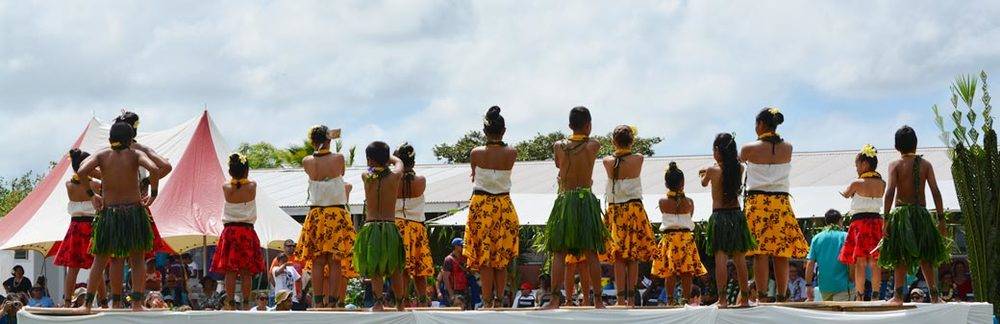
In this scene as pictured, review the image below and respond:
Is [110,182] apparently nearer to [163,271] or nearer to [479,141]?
[163,271]

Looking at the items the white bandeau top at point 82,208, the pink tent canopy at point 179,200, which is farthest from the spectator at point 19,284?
the white bandeau top at point 82,208

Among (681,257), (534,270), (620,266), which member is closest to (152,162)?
(620,266)

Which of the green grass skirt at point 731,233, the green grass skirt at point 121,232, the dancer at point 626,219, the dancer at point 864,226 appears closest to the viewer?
the green grass skirt at point 731,233

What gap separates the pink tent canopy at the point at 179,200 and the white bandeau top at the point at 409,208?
18.5 feet

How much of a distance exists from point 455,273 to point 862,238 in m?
5.86

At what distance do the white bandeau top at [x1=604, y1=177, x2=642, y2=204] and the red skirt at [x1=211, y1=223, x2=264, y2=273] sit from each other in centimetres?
363

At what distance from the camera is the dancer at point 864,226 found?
1230 cm

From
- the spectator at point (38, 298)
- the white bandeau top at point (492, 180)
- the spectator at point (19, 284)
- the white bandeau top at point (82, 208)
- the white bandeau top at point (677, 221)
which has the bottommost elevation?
the spectator at point (38, 298)

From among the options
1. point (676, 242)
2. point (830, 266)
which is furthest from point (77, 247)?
point (830, 266)

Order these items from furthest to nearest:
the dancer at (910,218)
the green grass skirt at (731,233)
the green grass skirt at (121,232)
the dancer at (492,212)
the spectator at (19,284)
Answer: the spectator at (19,284) < the green grass skirt at (121,232) < the dancer at (492,212) < the green grass skirt at (731,233) < the dancer at (910,218)

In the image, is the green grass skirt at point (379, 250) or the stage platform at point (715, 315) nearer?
the stage platform at point (715, 315)

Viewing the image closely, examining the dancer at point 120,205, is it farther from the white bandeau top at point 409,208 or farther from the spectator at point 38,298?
the spectator at point 38,298

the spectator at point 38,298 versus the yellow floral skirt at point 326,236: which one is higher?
the yellow floral skirt at point 326,236

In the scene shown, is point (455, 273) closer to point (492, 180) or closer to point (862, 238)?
point (492, 180)
